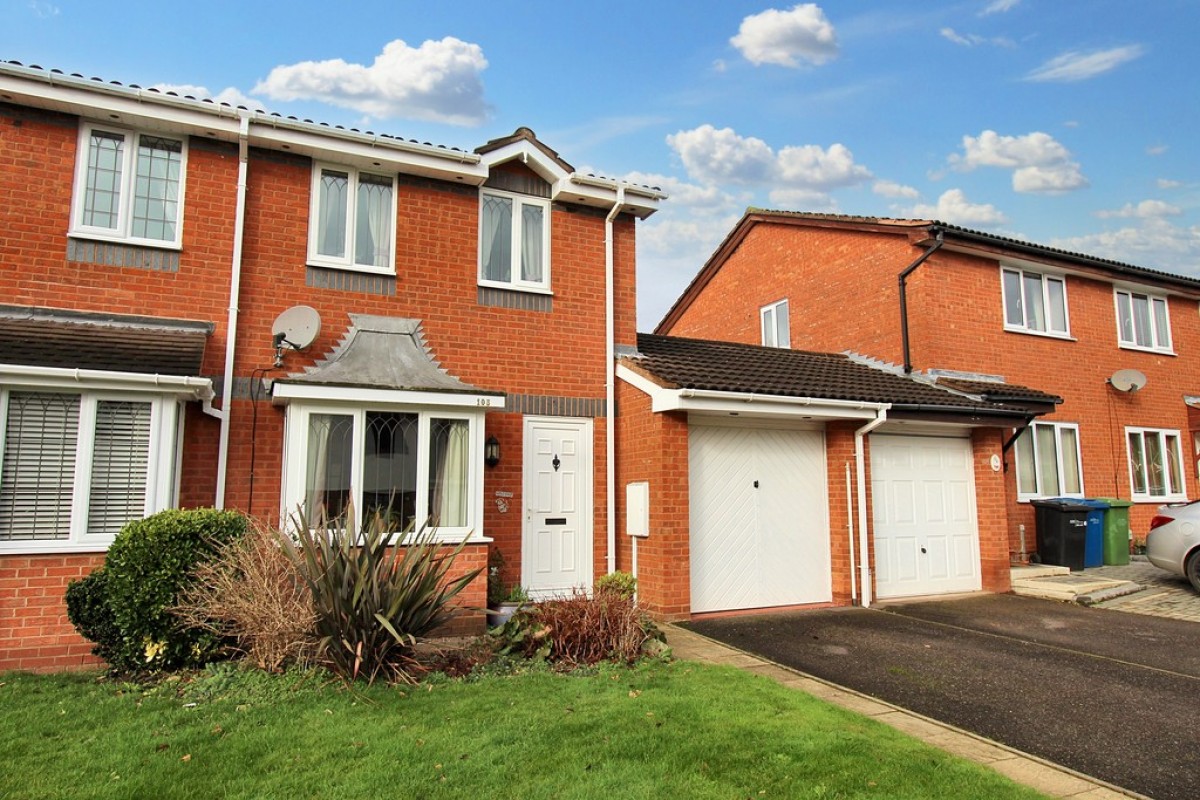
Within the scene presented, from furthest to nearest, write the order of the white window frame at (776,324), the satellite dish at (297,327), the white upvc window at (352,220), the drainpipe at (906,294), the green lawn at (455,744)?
the white window frame at (776,324) < the drainpipe at (906,294) < the white upvc window at (352,220) < the satellite dish at (297,327) < the green lawn at (455,744)

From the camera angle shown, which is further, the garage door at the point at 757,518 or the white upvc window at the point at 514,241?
the white upvc window at the point at 514,241

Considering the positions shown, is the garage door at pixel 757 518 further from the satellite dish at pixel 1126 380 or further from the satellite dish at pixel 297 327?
the satellite dish at pixel 1126 380

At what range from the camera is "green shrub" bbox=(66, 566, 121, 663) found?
6102 mm

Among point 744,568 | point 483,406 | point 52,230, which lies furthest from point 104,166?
point 744,568

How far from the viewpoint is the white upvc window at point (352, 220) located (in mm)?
9188

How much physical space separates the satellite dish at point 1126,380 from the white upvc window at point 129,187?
1666 centimetres

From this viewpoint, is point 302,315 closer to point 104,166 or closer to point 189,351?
point 189,351

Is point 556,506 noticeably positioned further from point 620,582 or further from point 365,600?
point 365,600

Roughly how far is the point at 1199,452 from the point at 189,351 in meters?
19.5

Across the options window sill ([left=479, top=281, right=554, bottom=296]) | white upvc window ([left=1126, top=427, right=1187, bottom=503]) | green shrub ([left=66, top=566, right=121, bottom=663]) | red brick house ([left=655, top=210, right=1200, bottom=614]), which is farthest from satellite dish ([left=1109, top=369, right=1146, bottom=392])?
green shrub ([left=66, top=566, right=121, bottom=663])

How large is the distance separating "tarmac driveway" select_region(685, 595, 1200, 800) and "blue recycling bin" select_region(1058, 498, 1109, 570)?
9.18ft

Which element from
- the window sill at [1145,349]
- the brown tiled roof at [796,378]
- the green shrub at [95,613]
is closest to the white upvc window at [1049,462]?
the brown tiled roof at [796,378]

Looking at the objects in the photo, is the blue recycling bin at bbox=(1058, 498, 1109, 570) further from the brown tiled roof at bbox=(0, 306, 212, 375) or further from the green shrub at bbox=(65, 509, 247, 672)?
the brown tiled roof at bbox=(0, 306, 212, 375)

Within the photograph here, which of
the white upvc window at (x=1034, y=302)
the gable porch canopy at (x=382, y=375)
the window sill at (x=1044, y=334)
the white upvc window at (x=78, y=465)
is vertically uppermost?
the white upvc window at (x=1034, y=302)
